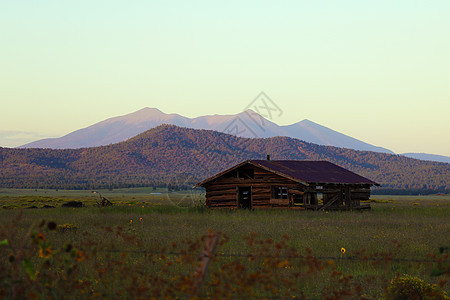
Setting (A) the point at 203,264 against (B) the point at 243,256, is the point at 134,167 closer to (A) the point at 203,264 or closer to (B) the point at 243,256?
(B) the point at 243,256

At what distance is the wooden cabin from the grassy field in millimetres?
4867

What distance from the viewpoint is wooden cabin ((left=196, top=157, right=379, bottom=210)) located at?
34625 millimetres

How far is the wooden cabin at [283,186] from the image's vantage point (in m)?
34.6

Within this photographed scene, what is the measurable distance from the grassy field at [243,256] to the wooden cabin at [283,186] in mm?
4867

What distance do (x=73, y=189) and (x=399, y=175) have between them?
112 metres

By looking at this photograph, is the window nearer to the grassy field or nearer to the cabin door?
the cabin door

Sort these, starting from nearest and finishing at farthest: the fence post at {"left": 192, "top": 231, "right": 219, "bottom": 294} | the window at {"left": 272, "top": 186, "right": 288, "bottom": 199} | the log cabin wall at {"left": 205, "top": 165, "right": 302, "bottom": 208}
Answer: the fence post at {"left": 192, "top": 231, "right": 219, "bottom": 294} → the log cabin wall at {"left": 205, "top": 165, "right": 302, "bottom": 208} → the window at {"left": 272, "top": 186, "right": 288, "bottom": 199}

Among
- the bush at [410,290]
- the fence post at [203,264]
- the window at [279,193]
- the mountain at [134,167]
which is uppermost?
the mountain at [134,167]

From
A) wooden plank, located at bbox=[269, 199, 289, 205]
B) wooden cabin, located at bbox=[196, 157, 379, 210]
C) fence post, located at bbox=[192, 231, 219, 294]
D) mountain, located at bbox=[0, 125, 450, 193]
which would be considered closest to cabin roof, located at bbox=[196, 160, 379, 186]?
wooden cabin, located at bbox=[196, 157, 379, 210]

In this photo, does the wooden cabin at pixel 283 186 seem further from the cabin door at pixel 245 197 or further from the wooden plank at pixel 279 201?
the cabin door at pixel 245 197

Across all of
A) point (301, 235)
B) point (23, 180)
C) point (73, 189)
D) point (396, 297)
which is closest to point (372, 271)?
point (396, 297)

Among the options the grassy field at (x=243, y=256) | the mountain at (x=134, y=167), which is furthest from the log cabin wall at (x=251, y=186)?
the mountain at (x=134, y=167)

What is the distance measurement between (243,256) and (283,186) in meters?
23.0

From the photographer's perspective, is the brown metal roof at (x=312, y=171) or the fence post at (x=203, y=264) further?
the brown metal roof at (x=312, y=171)
